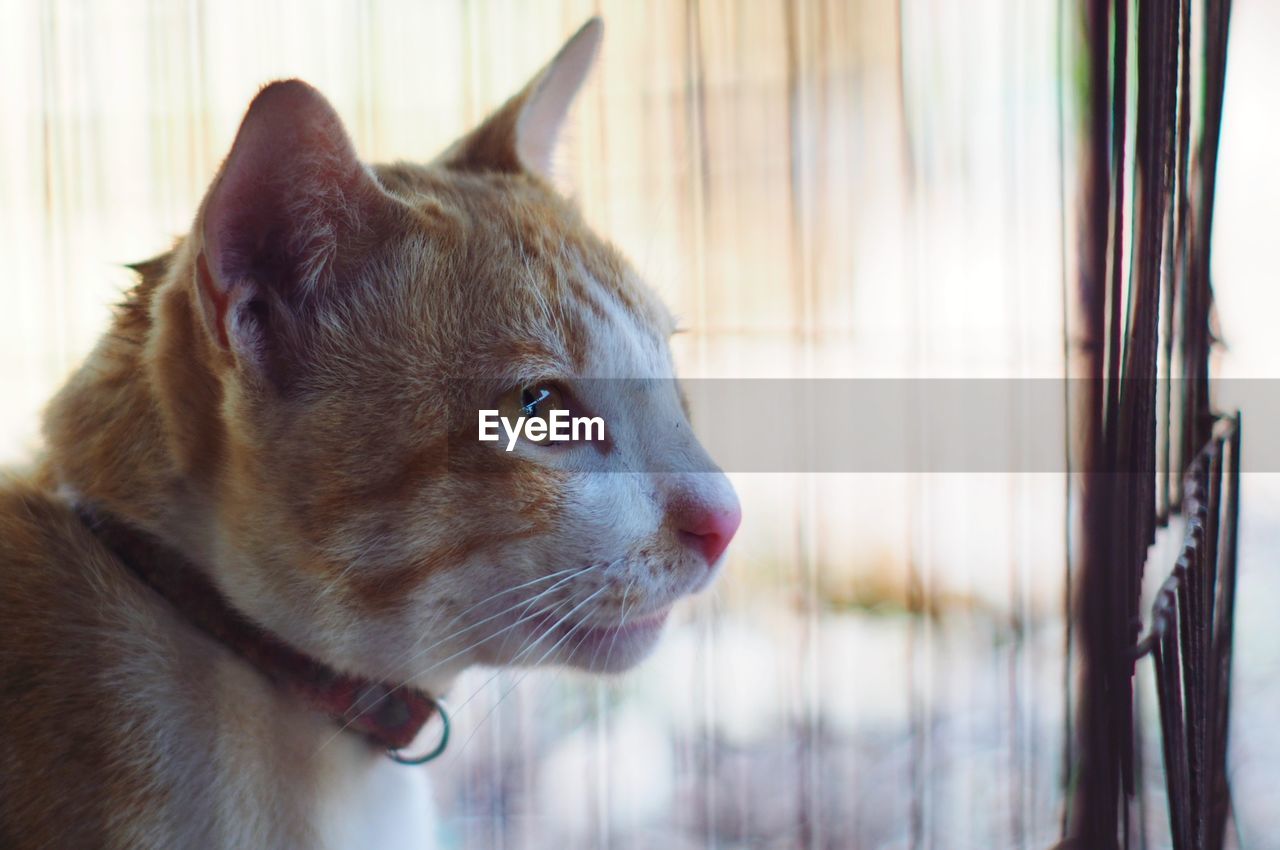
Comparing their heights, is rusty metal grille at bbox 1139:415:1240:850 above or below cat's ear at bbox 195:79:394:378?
below

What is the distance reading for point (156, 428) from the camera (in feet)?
2.42

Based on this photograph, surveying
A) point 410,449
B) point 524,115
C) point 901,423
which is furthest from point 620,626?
point 901,423

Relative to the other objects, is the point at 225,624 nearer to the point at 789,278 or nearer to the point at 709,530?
the point at 709,530

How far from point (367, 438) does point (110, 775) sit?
0.99 feet

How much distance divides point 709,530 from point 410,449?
0.24 m

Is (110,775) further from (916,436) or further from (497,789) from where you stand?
(916,436)

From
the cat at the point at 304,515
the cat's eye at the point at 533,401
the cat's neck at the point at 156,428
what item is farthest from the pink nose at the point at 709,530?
the cat's neck at the point at 156,428

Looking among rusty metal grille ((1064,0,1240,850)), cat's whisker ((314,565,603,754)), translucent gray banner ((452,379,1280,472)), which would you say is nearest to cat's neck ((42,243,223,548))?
cat's whisker ((314,565,603,754))

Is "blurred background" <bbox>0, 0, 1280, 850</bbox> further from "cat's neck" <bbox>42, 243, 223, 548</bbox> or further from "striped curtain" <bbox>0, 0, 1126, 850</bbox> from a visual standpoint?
"cat's neck" <bbox>42, 243, 223, 548</bbox>

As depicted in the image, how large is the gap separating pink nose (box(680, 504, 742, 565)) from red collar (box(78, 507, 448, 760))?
0.90 ft

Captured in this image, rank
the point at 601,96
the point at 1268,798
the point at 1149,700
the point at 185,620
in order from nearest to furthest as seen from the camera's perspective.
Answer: the point at 185,620, the point at 1149,700, the point at 1268,798, the point at 601,96

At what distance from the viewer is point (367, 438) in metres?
0.71

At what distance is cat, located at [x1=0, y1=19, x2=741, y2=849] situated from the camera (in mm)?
677

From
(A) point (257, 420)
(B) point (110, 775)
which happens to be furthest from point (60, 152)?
(B) point (110, 775)
